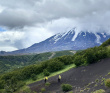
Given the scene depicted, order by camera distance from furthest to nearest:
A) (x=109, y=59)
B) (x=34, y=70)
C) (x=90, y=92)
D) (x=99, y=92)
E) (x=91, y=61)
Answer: (x=34, y=70) < (x=91, y=61) < (x=109, y=59) < (x=90, y=92) < (x=99, y=92)

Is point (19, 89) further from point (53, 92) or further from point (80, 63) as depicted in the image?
point (80, 63)

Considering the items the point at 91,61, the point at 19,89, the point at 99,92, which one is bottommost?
the point at 19,89

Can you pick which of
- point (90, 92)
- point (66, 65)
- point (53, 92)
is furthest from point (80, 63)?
point (90, 92)

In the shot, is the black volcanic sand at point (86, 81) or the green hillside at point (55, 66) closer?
the black volcanic sand at point (86, 81)

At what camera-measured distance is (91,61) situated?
121ft

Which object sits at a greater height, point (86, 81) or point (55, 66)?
point (55, 66)

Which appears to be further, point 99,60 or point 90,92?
point 99,60

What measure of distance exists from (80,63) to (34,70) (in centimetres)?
1825

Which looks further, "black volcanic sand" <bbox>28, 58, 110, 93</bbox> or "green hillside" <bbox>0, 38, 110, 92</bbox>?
"green hillside" <bbox>0, 38, 110, 92</bbox>

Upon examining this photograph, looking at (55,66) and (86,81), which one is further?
(55,66)

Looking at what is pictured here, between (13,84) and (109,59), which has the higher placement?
(109,59)

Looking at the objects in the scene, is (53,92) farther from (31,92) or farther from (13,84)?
(13,84)

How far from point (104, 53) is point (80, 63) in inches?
282

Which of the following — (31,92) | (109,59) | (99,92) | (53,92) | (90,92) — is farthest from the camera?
(109,59)
